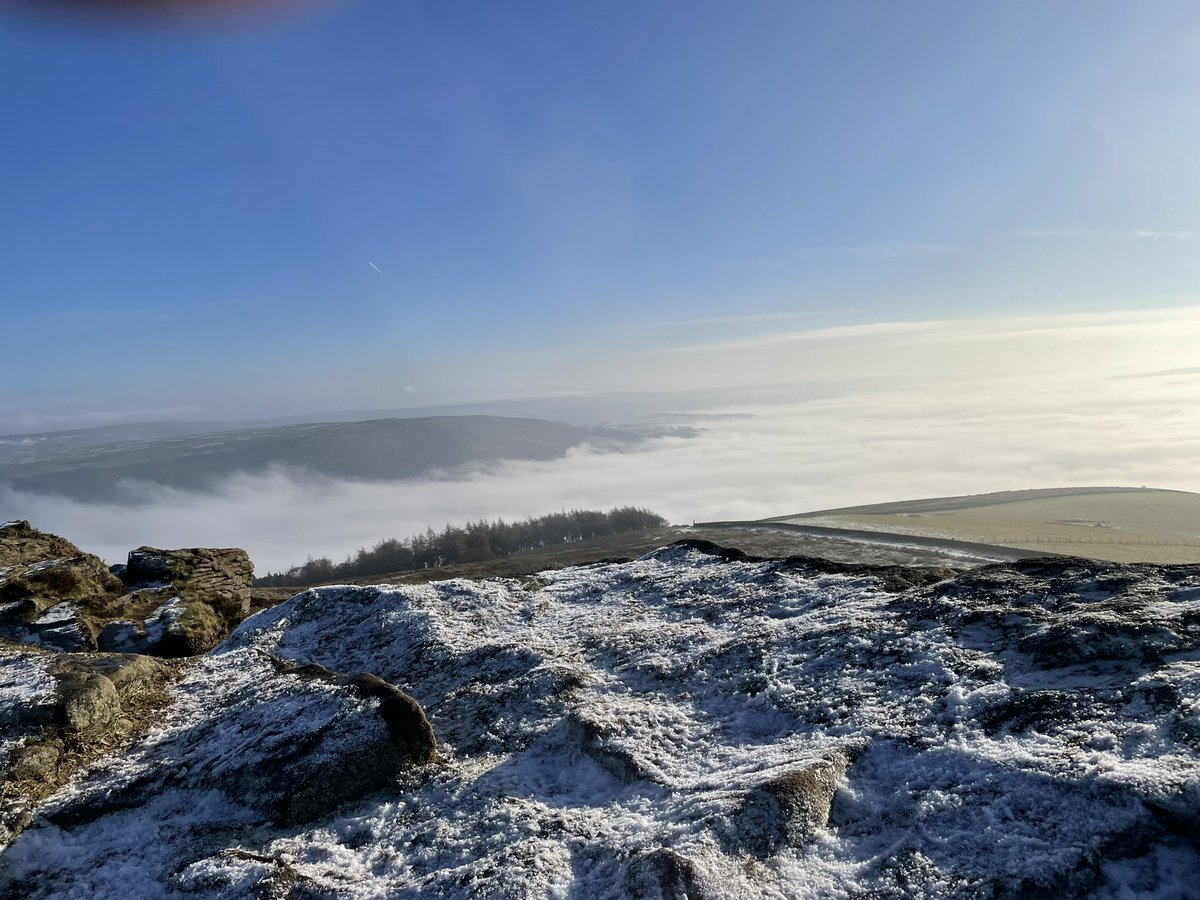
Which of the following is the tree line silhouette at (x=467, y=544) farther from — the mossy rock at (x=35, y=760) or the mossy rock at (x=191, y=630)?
the mossy rock at (x=35, y=760)

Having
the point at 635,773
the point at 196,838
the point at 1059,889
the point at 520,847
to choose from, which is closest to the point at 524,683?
the point at 635,773

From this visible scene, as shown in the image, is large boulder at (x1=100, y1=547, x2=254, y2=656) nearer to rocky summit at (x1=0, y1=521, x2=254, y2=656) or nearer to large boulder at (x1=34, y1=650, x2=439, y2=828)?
rocky summit at (x1=0, y1=521, x2=254, y2=656)

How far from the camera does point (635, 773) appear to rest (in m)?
10.3

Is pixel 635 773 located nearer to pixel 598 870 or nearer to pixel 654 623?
pixel 598 870

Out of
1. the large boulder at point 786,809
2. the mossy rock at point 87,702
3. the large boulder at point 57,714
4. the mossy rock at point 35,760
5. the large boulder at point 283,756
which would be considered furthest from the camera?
the mossy rock at point 87,702

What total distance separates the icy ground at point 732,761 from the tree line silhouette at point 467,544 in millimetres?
33219

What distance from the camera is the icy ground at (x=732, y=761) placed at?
7445mm

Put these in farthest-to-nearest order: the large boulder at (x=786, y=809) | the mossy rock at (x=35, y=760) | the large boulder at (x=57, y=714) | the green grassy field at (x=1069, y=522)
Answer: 1. the green grassy field at (x=1069, y=522)
2. the mossy rock at (x=35, y=760)
3. the large boulder at (x=57, y=714)
4. the large boulder at (x=786, y=809)

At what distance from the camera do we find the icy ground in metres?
7.45

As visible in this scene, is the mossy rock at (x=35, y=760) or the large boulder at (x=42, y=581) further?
the large boulder at (x=42, y=581)

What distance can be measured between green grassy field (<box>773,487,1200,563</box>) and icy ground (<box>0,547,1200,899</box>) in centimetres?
2926

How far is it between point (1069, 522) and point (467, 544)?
180 feet

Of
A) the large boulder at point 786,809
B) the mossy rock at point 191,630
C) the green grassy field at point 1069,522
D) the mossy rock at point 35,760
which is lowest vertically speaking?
the green grassy field at point 1069,522

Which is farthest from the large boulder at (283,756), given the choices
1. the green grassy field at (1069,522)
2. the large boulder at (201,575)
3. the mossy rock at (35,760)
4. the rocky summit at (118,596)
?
the green grassy field at (1069,522)
